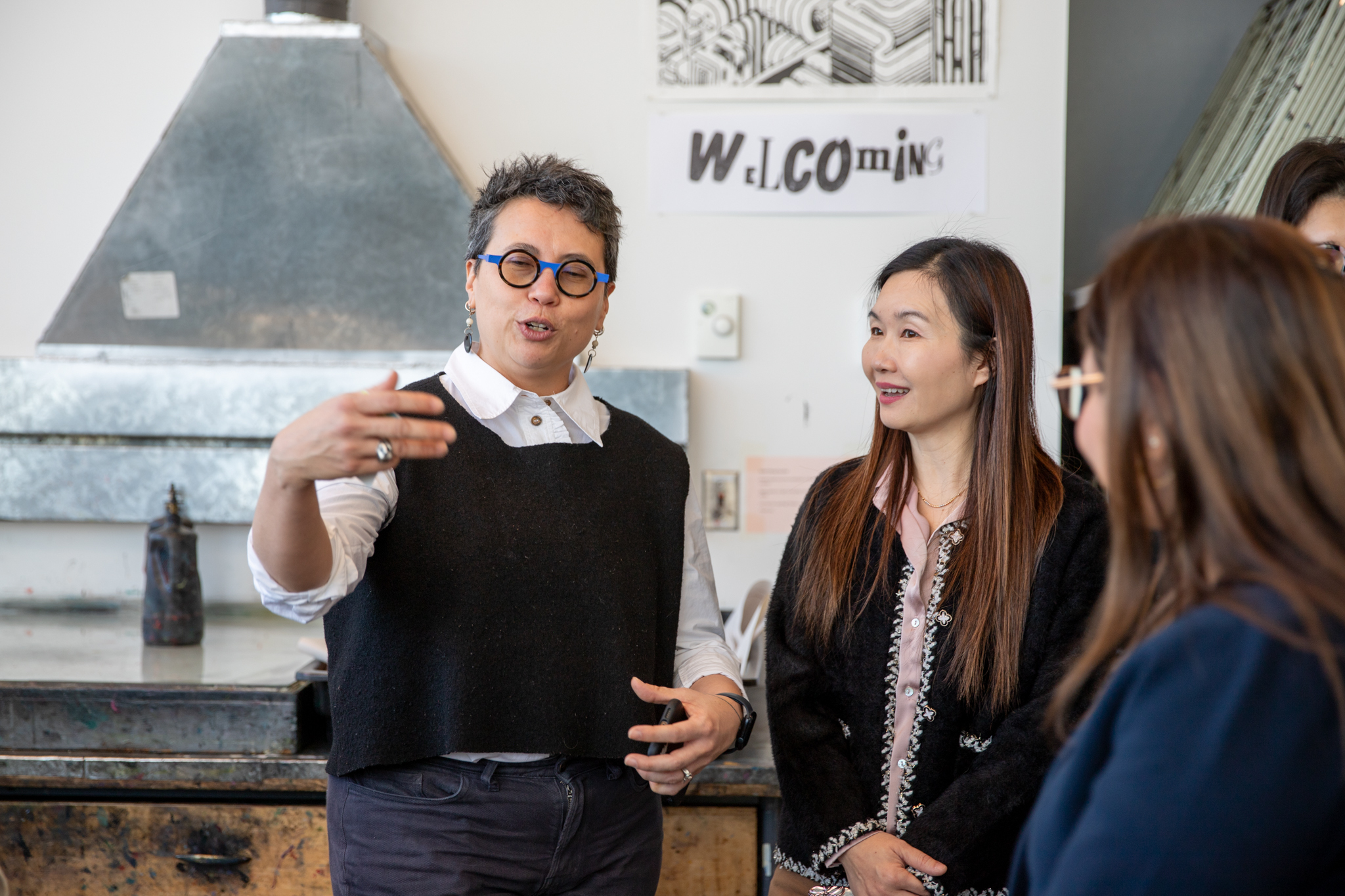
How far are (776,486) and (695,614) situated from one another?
0.92 m

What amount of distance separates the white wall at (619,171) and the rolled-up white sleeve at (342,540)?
1.19 metres

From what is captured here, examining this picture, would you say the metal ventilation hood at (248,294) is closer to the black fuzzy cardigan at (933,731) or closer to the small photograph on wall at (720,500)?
the small photograph on wall at (720,500)

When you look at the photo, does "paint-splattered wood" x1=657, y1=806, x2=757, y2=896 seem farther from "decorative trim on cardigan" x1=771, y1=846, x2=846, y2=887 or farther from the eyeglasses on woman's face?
the eyeglasses on woman's face

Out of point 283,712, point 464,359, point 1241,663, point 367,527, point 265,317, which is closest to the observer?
point 1241,663

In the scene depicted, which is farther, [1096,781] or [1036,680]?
[1036,680]

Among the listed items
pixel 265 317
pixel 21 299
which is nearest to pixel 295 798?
pixel 265 317

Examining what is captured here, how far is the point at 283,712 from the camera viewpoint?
1726 millimetres

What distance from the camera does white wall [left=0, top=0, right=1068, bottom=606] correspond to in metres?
2.26

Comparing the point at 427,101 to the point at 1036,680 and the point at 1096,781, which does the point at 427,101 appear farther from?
the point at 1096,781

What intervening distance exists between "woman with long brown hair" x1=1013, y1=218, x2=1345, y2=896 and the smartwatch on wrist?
0.60m

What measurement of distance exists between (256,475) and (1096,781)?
1.96m

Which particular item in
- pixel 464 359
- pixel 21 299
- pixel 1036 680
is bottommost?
pixel 1036 680

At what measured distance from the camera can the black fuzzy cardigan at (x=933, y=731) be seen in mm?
1312

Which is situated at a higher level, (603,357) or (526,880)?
(603,357)
